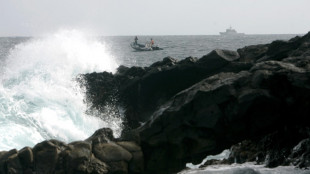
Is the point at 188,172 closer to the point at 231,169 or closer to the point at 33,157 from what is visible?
the point at 231,169

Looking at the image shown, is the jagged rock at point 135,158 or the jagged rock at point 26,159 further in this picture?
the jagged rock at point 135,158

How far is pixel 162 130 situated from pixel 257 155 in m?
3.44

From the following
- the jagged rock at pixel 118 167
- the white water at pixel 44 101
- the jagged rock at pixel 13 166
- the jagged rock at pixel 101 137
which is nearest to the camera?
the jagged rock at pixel 13 166

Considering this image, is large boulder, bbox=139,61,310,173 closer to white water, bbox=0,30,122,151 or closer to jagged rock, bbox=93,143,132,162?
jagged rock, bbox=93,143,132,162

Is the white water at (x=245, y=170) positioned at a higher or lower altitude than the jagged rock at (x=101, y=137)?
lower

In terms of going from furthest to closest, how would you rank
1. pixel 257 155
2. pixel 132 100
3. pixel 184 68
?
pixel 132 100
pixel 184 68
pixel 257 155

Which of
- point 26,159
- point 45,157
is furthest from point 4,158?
point 45,157

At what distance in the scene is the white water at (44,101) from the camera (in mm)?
16234

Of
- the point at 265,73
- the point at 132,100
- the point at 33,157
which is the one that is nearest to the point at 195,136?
the point at 265,73

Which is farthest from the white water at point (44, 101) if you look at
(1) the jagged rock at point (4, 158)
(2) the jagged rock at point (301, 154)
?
(2) the jagged rock at point (301, 154)

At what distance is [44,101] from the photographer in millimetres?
20484

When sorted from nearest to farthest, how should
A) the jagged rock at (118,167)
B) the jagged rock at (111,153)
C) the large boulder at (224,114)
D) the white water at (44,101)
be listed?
1. the large boulder at (224,114)
2. the jagged rock at (118,167)
3. the jagged rock at (111,153)
4. the white water at (44,101)

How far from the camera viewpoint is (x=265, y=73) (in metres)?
9.68

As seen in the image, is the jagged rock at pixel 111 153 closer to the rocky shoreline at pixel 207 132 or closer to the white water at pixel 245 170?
the rocky shoreline at pixel 207 132
